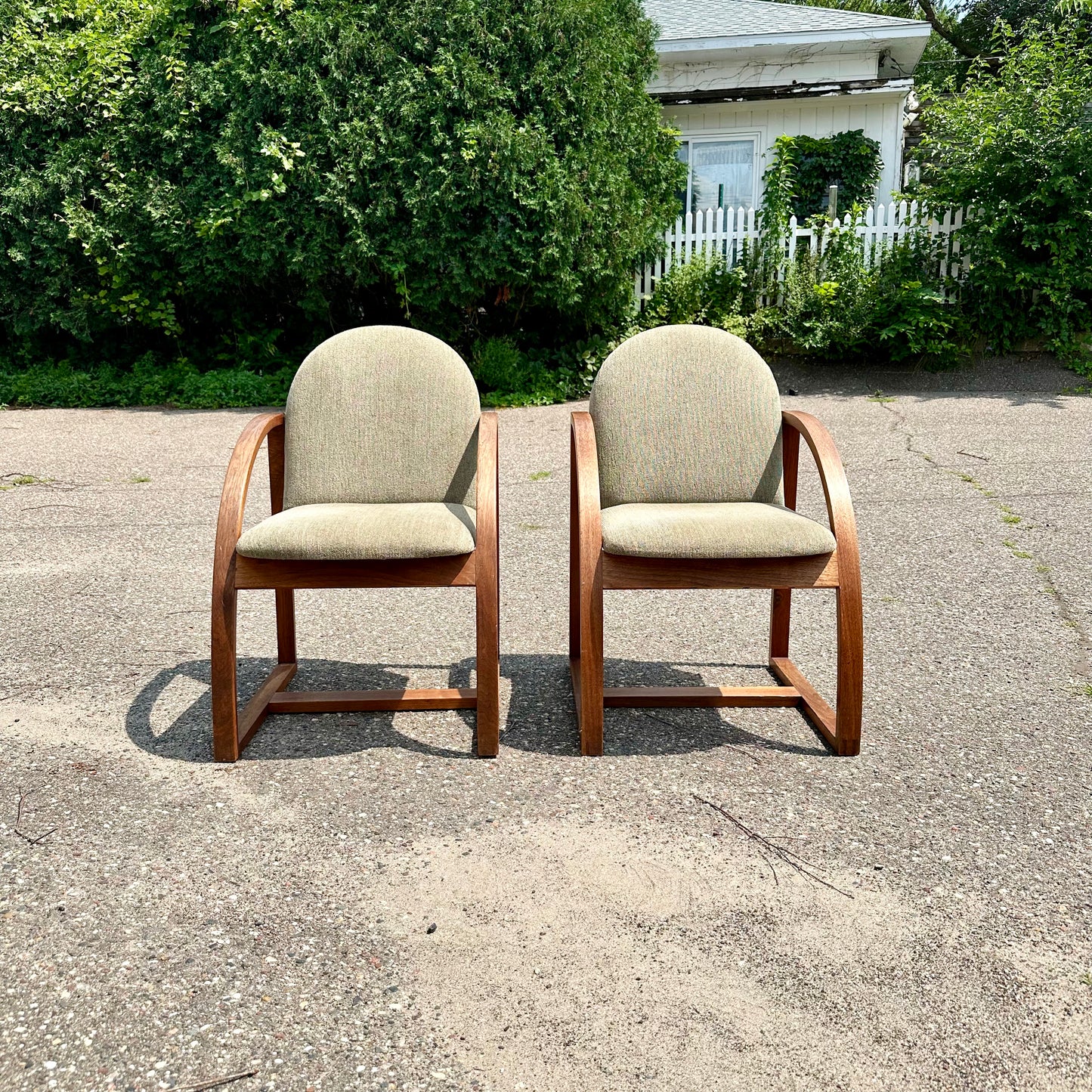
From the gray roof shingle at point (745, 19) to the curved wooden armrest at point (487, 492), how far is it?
12.2 meters

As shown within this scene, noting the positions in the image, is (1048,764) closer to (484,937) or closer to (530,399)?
(484,937)

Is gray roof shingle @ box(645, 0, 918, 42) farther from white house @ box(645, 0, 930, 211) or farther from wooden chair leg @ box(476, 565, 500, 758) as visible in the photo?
Result: wooden chair leg @ box(476, 565, 500, 758)

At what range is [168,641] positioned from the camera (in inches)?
164

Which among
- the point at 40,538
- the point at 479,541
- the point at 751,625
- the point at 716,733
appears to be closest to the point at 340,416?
the point at 479,541

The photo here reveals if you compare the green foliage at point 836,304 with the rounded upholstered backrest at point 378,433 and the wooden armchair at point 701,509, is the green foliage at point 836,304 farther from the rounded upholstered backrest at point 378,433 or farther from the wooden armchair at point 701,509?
the rounded upholstered backrest at point 378,433

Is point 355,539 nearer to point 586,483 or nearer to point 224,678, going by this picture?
point 224,678

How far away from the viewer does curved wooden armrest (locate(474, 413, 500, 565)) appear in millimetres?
3049

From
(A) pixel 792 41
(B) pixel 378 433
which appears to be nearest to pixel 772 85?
(A) pixel 792 41

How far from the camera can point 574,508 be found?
12.1 ft

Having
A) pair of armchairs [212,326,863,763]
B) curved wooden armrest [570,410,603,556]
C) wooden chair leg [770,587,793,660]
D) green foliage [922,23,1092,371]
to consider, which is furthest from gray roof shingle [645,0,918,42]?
curved wooden armrest [570,410,603,556]

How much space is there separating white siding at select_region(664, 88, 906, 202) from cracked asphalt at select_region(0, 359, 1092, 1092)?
438 inches

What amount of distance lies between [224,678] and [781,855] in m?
1.63

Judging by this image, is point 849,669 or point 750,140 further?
point 750,140

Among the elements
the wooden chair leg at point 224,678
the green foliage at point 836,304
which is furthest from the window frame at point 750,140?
the wooden chair leg at point 224,678
